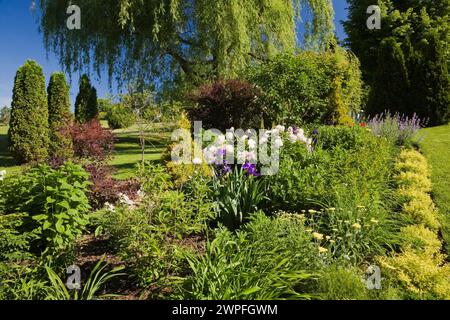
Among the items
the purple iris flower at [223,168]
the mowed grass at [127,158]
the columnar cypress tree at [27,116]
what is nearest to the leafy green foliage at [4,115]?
the mowed grass at [127,158]

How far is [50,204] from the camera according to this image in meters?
Answer: 3.77

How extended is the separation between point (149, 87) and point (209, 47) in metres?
2.76

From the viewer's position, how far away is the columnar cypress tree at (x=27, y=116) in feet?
35.7

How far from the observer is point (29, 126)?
35.9ft

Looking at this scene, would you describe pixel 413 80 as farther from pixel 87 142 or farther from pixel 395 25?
pixel 87 142

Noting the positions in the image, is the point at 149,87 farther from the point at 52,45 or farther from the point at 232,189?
the point at 232,189

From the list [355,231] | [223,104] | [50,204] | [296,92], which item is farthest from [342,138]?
[50,204]

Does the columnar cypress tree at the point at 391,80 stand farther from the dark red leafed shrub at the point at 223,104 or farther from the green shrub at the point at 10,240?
the green shrub at the point at 10,240

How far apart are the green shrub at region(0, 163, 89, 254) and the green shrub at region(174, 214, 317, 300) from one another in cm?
124

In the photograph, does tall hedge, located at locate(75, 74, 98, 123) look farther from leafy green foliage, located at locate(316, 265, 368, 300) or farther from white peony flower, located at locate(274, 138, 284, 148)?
leafy green foliage, located at locate(316, 265, 368, 300)

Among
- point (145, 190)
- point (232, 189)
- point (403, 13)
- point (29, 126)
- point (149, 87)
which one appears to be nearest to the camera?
point (145, 190)

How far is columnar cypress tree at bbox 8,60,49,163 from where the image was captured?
10.9 meters

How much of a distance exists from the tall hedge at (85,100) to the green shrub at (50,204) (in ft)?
32.9
